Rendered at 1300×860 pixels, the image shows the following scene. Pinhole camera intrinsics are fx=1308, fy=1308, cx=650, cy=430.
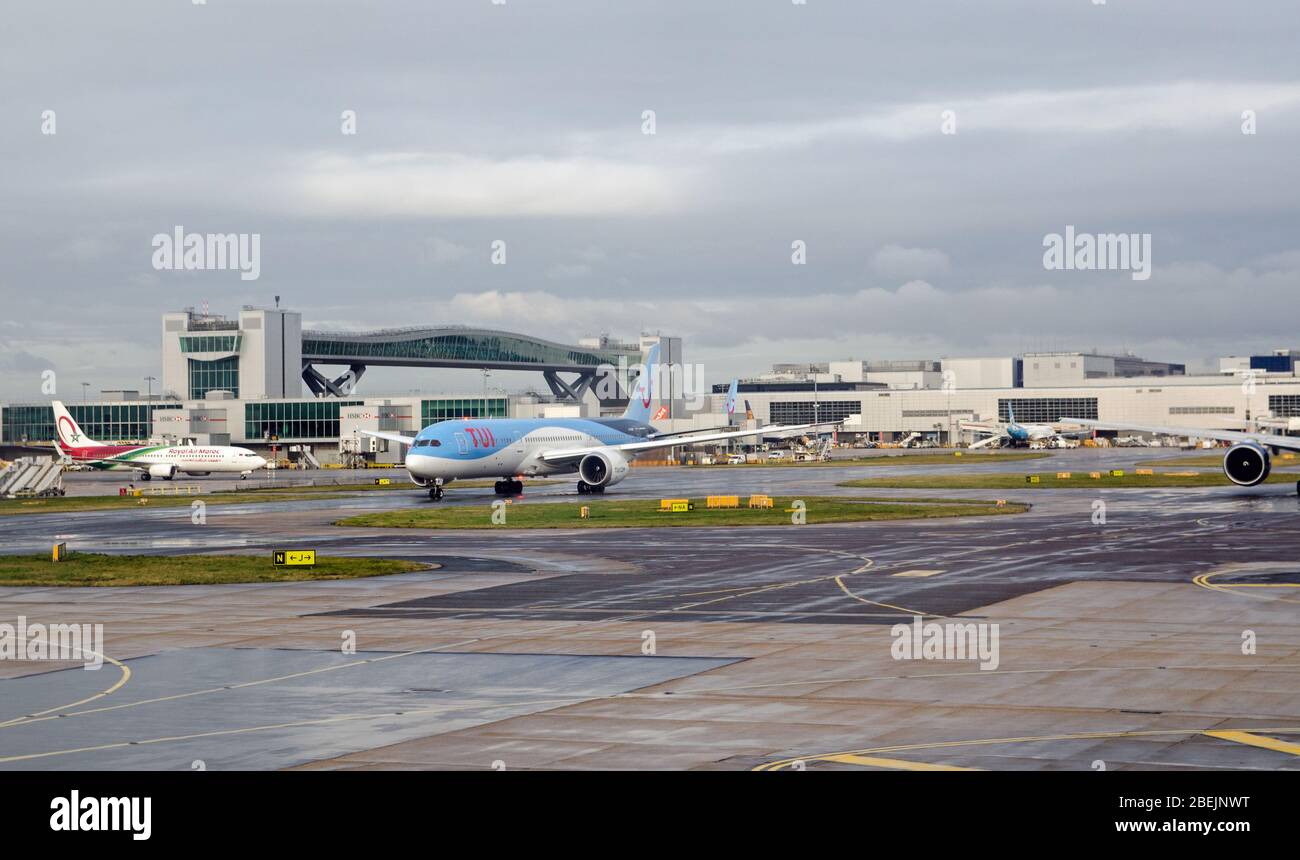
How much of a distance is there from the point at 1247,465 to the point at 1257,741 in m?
65.5

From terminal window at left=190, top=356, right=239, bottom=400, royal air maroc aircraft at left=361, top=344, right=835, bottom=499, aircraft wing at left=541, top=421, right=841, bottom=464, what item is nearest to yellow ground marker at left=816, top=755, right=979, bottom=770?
royal air maroc aircraft at left=361, top=344, right=835, bottom=499

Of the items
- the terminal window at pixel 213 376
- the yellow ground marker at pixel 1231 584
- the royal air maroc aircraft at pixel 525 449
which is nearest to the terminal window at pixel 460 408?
the terminal window at pixel 213 376

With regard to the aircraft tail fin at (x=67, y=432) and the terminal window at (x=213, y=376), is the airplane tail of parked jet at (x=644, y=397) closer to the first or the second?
the aircraft tail fin at (x=67, y=432)

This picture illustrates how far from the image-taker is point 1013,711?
19188 mm

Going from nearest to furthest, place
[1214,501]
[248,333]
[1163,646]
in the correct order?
1. [1163,646]
2. [1214,501]
3. [248,333]

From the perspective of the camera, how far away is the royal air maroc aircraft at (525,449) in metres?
83.4

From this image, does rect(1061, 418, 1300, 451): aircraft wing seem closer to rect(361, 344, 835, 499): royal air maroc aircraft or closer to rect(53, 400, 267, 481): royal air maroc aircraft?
rect(361, 344, 835, 499): royal air maroc aircraft

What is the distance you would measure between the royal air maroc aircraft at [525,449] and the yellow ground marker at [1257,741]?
6492 cm

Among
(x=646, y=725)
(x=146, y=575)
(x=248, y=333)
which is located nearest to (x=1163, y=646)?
(x=646, y=725)

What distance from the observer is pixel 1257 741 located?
1681cm

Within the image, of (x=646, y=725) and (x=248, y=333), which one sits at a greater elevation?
(x=248, y=333)

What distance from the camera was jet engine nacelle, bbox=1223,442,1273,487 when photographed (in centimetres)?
7612
